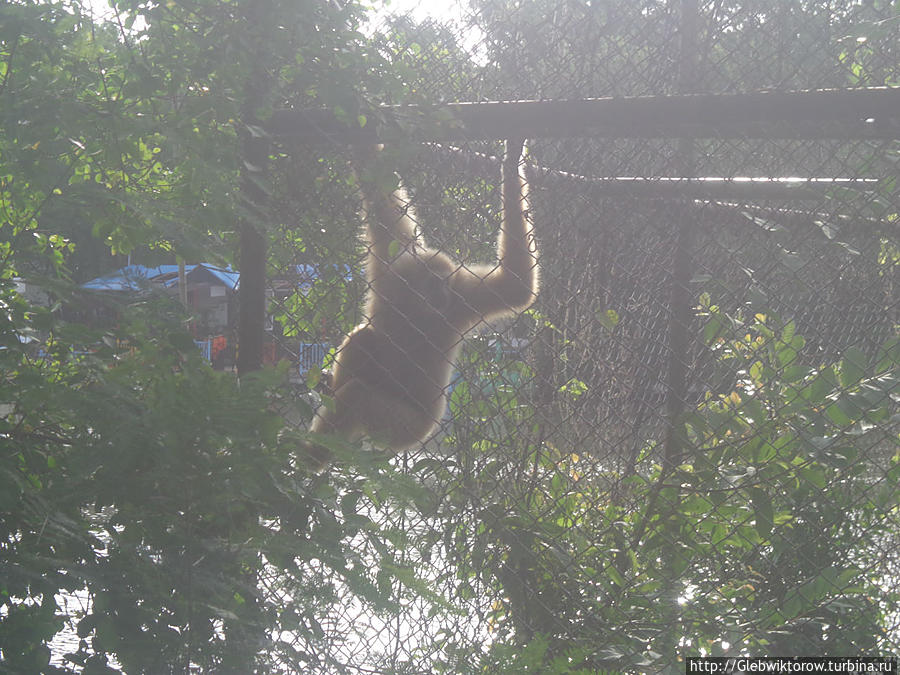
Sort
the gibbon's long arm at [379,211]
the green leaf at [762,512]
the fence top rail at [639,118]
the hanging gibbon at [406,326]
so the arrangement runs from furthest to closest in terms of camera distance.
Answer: the hanging gibbon at [406,326], the green leaf at [762,512], the gibbon's long arm at [379,211], the fence top rail at [639,118]

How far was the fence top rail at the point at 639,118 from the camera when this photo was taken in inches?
68.8

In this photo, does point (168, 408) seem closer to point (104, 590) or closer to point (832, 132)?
point (104, 590)

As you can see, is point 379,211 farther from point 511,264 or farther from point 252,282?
point 252,282

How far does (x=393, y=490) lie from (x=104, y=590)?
605mm

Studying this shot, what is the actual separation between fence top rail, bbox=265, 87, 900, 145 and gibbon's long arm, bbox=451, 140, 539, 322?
18 cm

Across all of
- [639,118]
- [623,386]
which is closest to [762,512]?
[623,386]

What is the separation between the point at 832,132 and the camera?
6.01 ft

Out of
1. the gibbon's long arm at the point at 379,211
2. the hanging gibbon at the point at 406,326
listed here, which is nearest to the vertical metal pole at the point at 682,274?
the hanging gibbon at the point at 406,326

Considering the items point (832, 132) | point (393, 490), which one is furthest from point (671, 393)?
point (393, 490)

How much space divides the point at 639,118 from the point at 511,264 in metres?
1.13

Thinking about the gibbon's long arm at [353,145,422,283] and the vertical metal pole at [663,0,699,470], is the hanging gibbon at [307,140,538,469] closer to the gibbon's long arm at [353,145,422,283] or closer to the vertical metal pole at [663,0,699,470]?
the gibbon's long arm at [353,145,422,283]

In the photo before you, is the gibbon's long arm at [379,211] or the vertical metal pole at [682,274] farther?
the vertical metal pole at [682,274]

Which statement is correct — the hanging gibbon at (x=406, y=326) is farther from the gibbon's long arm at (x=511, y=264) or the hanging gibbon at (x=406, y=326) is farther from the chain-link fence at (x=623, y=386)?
the chain-link fence at (x=623, y=386)

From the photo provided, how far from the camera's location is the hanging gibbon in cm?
290
